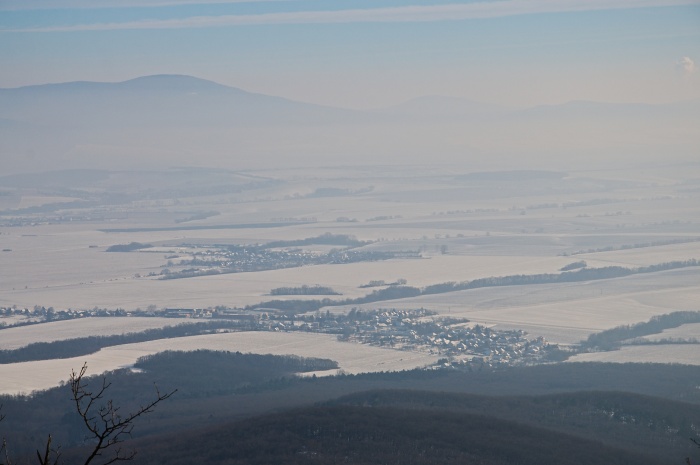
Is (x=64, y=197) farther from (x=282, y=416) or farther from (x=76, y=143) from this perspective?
(x=282, y=416)

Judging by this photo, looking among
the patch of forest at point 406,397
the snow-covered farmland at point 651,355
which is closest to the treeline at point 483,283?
the patch of forest at point 406,397

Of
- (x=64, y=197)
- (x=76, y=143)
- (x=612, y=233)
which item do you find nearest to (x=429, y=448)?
(x=612, y=233)

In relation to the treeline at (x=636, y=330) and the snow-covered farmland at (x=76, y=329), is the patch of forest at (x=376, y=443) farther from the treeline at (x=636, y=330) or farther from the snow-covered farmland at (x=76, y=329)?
the snow-covered farmland at (x=76, y=329)

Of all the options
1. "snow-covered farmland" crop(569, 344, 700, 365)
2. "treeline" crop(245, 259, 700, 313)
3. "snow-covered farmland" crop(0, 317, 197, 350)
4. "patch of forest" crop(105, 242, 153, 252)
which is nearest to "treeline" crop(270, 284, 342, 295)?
"treeline" crop(245, 259, 700, 313)

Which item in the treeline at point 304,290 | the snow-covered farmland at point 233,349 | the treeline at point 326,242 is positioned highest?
the treeline at point 326,242

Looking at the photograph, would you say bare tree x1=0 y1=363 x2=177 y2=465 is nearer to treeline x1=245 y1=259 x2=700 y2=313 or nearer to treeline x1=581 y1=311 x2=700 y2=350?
treeline x1=581 y1=311 x2=700 y2=350

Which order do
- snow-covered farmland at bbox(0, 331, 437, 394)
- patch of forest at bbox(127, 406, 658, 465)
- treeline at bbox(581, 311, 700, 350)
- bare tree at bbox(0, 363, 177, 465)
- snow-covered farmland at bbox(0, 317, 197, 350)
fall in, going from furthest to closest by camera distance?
snow-covered farmland at bbox(0, 317, 197, 350), treeline at bbox(581, 311, 700, 350), snow-covered farmland at bbox(0, 331, 437, 394), patch of forest at bbox(127, 406, 658, 465), bare tree at bbox(0, 363, 177, 465)

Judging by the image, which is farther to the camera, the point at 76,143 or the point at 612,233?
the point at 76,143
